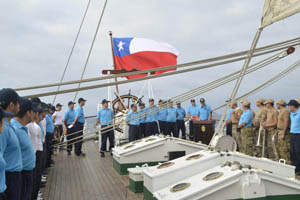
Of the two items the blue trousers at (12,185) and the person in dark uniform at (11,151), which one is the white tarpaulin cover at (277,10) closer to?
the person in dark uniform at (11,151)

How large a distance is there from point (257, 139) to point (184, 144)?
78.5 inches

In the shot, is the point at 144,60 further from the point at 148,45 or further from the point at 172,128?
the point at 172,128

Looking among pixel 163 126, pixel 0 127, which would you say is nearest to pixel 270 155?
pixel 163 126

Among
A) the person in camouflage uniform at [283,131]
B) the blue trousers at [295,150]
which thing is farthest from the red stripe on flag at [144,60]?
the blue trousers at [295,150]

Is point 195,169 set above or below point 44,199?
above

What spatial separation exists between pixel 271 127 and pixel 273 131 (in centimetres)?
8

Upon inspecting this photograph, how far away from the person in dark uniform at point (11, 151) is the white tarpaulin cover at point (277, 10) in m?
2.29

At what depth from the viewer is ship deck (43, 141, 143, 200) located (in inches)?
161

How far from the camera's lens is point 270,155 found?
5816 millimetres

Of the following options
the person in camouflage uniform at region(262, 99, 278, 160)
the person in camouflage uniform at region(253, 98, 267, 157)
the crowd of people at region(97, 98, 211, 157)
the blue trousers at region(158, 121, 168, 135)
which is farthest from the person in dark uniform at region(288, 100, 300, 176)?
the blue trousers at region(158, 121, 168, 135)

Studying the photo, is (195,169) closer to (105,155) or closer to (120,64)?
(105,155)

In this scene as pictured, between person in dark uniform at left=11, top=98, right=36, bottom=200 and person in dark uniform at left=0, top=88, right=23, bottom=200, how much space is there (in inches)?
11.6

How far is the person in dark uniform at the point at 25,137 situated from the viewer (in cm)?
246

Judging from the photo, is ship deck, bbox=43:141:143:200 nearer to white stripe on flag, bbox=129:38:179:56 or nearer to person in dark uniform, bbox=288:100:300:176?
person in dark uniform, bbox=288:100:300:176
